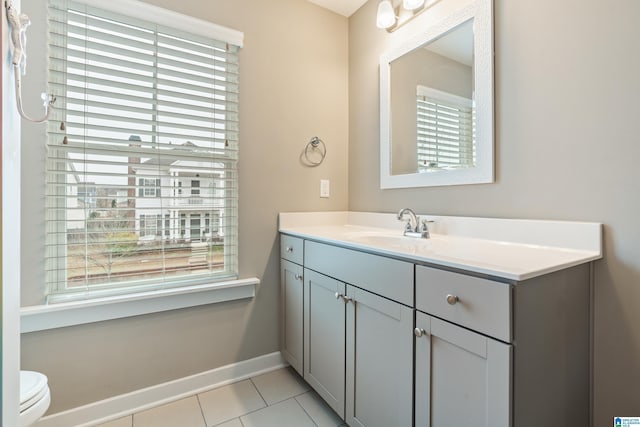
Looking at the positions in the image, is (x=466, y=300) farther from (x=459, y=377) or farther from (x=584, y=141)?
(x=584, y=141)

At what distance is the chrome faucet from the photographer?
4.95ft

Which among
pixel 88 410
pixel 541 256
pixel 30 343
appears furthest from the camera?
pixel 88 410

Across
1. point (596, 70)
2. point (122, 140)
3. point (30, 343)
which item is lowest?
point (30, 343)

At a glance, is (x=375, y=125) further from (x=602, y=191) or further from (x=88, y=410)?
(x=88, y=410)

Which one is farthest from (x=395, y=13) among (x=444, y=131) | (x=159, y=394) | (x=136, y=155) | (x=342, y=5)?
(x=159, y=394)

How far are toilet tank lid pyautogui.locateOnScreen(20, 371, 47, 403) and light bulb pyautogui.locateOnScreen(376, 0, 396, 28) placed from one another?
2.32 meters

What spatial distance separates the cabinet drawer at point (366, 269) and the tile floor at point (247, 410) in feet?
2.37

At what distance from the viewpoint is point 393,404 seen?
3.55 feet

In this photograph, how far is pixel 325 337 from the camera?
147cm

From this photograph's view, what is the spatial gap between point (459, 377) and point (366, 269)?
0.47 metres

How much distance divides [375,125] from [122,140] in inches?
57.5

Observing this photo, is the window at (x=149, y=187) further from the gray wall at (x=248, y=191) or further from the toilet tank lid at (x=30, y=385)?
the toilet tank lid at (x=30, y=385)

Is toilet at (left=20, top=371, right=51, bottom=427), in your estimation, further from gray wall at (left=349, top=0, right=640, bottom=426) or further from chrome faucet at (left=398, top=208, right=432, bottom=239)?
gray wall at (left=349, top=0, right=640, bottom=426)

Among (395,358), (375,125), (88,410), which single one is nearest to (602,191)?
(395,358)
